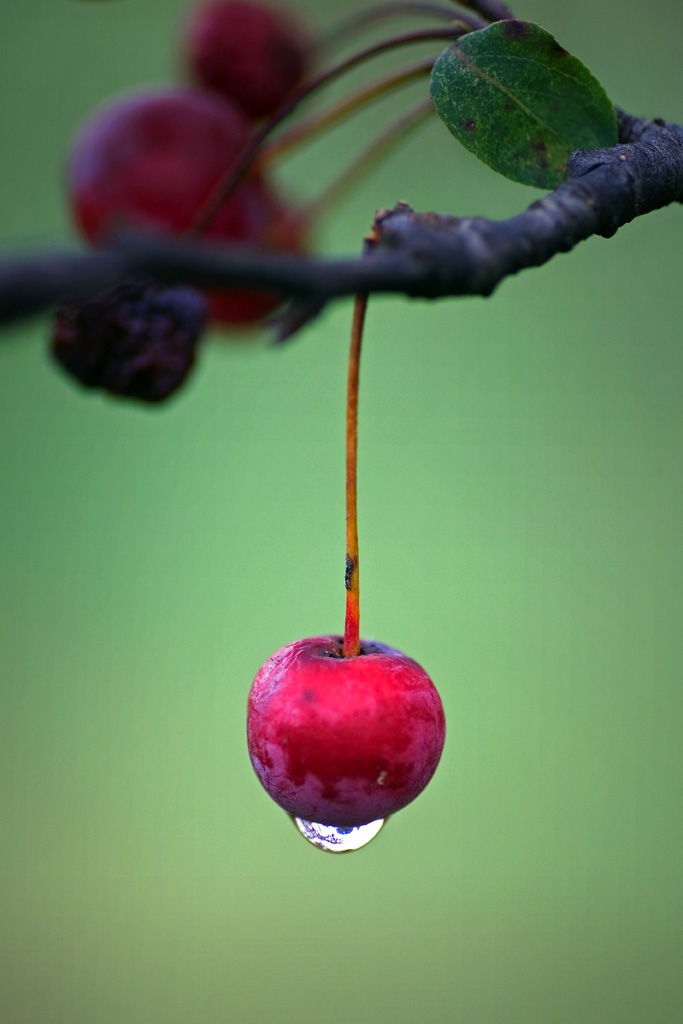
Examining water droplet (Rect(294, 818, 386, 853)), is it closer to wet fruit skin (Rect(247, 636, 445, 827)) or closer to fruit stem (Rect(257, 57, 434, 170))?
wet fruit skin (Rect(247, 636, 445, 827))

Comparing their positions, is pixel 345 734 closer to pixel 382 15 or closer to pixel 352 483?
pixel 352 483

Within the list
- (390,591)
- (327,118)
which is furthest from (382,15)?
(390,591)

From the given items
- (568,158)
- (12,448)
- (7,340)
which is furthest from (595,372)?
(7,340)

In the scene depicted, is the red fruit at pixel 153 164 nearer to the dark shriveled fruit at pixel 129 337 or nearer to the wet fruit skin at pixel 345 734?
the dark shriveled fruit at pixel 129 337

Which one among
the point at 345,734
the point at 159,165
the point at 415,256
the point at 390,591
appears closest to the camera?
the point at 415,256

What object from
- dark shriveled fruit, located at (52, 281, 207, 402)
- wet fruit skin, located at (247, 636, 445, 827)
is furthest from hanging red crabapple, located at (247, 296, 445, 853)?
dark shriveled fruit, located at (52, 281, 207, 402)

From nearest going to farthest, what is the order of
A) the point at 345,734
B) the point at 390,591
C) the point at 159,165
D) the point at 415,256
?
1. the point at 415,256
2. the point at 345,734
3. the point at 159,165
4. the point at 390,591

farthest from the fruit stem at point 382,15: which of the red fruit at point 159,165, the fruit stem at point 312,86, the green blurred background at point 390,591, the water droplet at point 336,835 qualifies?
the green blurred background at point 390,591
